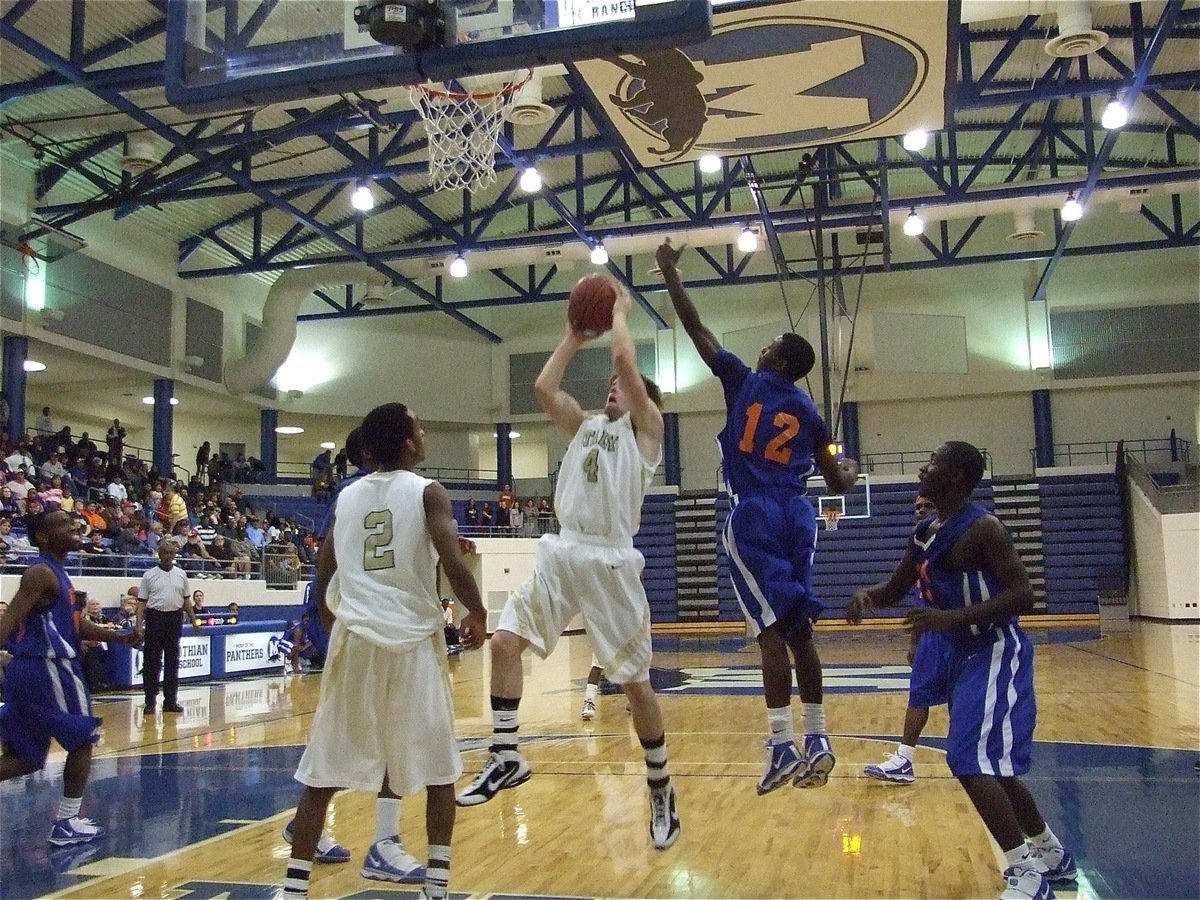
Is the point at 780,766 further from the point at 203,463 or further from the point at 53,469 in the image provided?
the point at 203,463

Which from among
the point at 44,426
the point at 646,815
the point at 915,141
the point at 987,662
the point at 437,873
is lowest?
the point at 646,815

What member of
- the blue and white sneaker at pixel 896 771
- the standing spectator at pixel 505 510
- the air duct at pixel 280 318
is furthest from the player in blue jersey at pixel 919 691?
the standing spectator at pixel 505 510

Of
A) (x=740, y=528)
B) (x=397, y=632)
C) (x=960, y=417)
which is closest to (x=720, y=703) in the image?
(x=740, y=528)

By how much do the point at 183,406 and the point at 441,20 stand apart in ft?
81.1

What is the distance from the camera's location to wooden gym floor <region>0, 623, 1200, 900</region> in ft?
13.3

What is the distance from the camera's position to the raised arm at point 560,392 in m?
4.30

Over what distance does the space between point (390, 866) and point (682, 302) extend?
2609 mm

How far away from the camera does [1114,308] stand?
26984mm

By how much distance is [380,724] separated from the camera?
3551mm

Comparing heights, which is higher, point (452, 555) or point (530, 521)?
point (530, 521)

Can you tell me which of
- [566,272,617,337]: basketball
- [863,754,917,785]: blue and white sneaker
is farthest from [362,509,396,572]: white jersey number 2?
[863,754,917,785]: blue and white sneaker

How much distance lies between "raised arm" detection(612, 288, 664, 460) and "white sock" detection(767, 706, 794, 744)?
120 cm

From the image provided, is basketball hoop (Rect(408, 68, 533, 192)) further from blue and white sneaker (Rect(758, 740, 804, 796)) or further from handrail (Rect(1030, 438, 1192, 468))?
handrail (Rect(1030, 438, 1192, 468))

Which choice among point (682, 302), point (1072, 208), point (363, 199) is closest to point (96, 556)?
point (363, 199)
